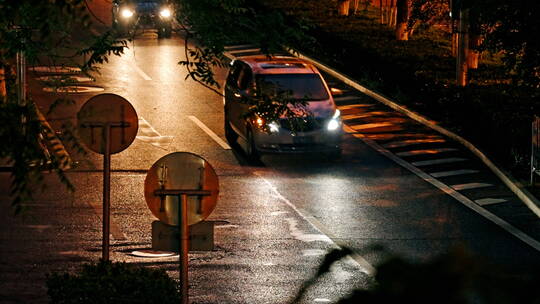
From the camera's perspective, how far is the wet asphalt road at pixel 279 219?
13.8 metres

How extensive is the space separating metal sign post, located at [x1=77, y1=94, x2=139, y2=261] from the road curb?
114 inches

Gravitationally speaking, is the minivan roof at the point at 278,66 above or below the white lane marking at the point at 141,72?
above

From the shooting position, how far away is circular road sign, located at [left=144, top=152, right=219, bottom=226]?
9211 mm

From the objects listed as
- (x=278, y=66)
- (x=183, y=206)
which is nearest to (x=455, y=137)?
(x=278, y=66)

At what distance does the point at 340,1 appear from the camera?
1879 inches

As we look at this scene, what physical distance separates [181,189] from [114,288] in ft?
3.82

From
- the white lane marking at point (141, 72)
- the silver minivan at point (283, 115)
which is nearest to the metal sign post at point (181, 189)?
the silver minivan at point (283, 115)

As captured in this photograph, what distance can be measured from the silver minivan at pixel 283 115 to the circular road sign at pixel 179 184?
11.3m

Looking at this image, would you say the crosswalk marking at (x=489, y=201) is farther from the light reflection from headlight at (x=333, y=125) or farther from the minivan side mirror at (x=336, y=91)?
the minivan side mirror at (x=336, y=91)

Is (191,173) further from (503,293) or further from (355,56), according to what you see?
(355,56)

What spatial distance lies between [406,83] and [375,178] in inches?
350

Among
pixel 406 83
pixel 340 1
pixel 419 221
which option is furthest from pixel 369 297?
pixel 340 1

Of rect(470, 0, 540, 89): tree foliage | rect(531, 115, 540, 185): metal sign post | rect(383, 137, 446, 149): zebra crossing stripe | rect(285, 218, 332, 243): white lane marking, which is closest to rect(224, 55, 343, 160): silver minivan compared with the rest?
rect(383, 137, 446, 149): zebra crossing stripe

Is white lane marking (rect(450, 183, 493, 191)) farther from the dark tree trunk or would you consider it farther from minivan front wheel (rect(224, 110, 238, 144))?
the dark tree trunk
